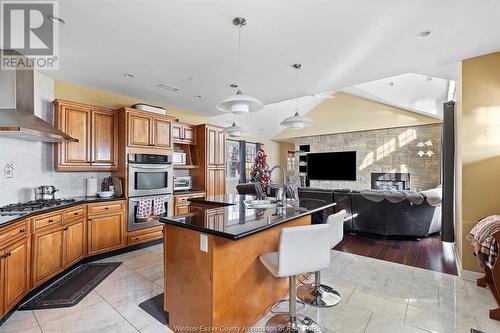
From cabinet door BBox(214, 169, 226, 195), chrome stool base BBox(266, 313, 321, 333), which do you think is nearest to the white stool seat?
chrome stool base BBox(266, 313, 321, 333)

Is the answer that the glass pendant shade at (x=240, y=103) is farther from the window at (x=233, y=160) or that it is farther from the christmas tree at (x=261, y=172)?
the window at (x=233, y=160)

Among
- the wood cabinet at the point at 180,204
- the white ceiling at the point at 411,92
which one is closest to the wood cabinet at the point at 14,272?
the wood cabinet at the point at 180,204

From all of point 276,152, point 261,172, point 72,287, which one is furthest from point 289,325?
point 276,152

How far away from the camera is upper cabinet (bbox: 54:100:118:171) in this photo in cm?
343

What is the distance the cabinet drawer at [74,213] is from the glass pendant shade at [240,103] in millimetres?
2535

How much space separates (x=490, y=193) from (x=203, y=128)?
474cm

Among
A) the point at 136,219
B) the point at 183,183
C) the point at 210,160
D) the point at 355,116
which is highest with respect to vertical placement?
the point at 355,116

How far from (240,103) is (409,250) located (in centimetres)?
375

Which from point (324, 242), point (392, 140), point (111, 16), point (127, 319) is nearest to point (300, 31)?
point (111, 16)

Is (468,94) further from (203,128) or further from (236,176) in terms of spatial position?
(236,176)

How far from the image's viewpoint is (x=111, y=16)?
2139mm

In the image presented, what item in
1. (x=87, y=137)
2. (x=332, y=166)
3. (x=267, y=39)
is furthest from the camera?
(x=332, y=166)

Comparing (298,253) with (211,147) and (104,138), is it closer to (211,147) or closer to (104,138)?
(104,138)

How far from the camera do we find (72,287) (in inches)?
108
